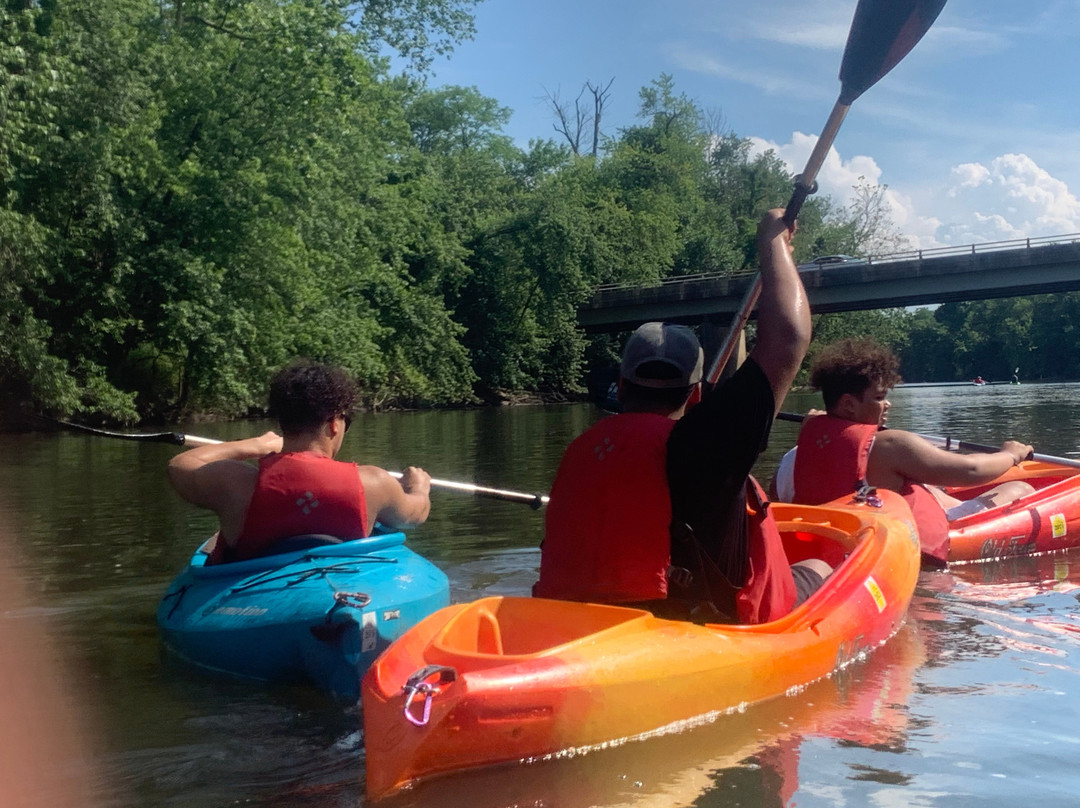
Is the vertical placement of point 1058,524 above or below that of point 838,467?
below

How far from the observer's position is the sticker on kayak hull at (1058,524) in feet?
24.4

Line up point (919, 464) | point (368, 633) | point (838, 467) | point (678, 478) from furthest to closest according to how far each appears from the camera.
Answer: point (838, 467)
point (919, 464)
point (368, 633)
point (678, 478)

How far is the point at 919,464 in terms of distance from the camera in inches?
232

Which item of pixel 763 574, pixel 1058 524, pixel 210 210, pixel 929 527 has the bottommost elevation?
pixel 1058 524

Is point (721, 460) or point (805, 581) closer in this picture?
point (721, 460)

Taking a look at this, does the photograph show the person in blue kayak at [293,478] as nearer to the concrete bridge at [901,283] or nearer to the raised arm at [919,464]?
the raised arm at [919,464]

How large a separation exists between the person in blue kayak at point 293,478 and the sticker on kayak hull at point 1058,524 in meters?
4.93

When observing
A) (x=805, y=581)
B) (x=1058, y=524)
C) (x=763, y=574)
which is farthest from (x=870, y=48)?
(x=1058, y=524)

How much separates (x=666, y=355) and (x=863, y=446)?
2.98m

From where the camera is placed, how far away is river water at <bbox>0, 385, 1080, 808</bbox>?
313 centimetres

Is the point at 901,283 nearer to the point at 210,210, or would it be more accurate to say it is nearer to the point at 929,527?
the point at 210,210

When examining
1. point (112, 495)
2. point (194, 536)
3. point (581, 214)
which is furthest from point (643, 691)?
point (581, 214)

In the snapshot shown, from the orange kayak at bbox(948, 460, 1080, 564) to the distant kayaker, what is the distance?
1019 mm

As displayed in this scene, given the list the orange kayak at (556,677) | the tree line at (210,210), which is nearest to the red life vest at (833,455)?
the orange kayak at (556,677)
